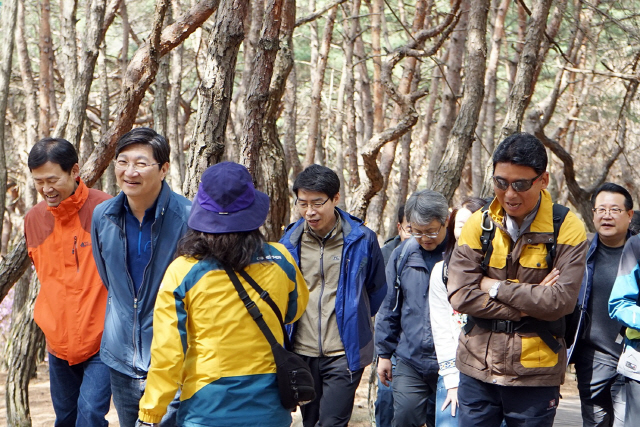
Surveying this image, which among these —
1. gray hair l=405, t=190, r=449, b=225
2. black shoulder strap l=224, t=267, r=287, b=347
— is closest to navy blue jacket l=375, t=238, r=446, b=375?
gray hair l=405, t=190, r=449, b=225

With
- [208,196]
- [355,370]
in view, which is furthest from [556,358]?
[208,196]

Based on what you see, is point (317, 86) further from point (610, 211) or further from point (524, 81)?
point (610, 211)

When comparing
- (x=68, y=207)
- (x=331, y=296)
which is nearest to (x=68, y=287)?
(x=68, y=207)

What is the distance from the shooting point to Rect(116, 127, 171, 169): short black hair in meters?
3.70

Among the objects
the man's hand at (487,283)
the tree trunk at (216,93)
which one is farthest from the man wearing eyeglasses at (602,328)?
the tree trunk at (216,93)

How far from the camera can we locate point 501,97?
72.2ft

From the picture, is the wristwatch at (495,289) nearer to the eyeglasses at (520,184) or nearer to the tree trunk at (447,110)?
the eyeglasses at (520,184)

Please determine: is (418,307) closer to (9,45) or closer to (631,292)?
(631,292)

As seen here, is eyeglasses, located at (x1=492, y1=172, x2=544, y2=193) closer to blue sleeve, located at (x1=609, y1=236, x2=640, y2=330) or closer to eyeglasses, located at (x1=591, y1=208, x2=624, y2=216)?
blue sleeve, located at (x1=609, y1=236, x2=640, y2=330)

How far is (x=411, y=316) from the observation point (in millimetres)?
4629

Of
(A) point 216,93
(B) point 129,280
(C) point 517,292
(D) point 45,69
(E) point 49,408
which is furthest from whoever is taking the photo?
(D) point 45,69

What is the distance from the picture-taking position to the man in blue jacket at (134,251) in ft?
11.7

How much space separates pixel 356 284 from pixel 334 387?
1.94 ft

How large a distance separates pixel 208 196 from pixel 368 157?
4.67 metres
